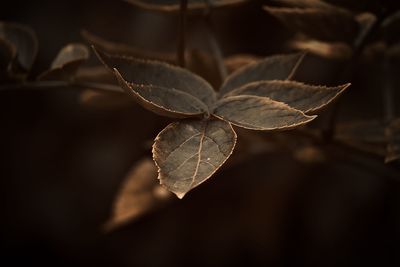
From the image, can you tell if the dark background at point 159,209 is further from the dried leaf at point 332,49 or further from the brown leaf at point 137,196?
the dried leaf at point 332,49

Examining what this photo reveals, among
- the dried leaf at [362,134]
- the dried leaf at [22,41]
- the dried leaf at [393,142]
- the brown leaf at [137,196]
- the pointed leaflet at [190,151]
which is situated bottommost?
the brown leaf at [137,196]

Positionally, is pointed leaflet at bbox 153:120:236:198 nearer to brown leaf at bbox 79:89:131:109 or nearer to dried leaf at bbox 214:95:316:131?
dried leaf at bbox 214:95:316:131

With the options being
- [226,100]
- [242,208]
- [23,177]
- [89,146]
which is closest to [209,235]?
[242,208]

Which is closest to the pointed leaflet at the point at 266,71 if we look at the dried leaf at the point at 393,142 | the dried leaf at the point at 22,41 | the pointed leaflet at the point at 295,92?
the pointed leaflet at the point at 295,92

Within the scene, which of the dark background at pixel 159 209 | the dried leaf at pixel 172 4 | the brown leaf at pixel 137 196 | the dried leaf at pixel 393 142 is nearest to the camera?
the dried leaf at pixel 393 142

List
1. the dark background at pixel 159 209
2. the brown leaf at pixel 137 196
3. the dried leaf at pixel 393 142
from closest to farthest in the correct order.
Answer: the dried leaf at pixel 393 142 < the brown leaf at pixel 137 196 < the dark background at pixel 159 209

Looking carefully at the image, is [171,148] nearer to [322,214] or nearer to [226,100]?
[226,100]

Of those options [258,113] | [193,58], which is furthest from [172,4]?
[258,113]
